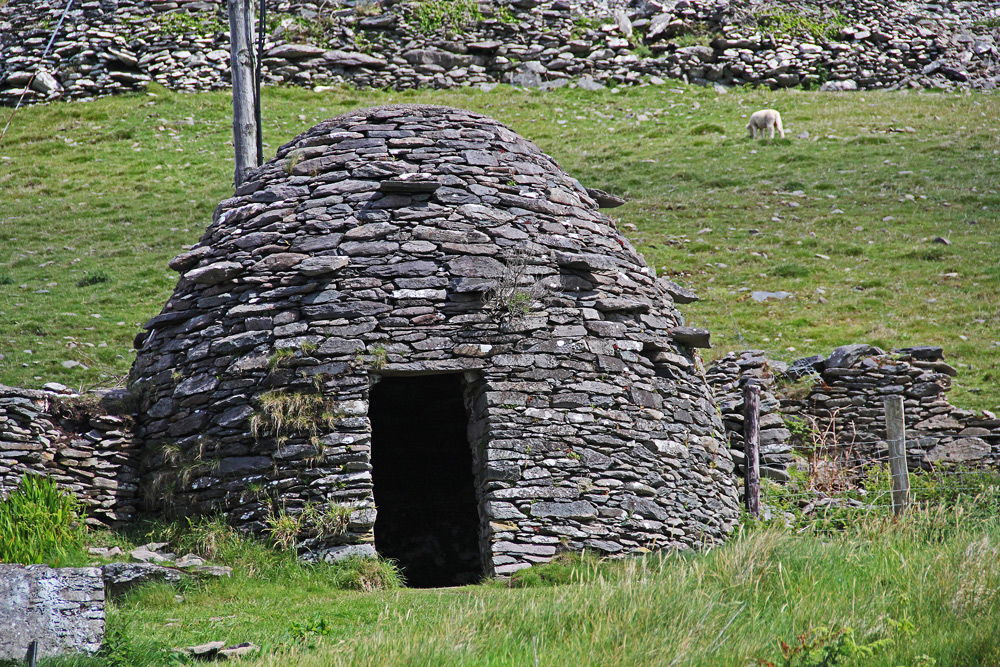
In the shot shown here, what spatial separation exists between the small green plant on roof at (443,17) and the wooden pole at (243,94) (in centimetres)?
1680

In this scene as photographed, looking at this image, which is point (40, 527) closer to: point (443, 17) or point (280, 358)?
point (280, 358)

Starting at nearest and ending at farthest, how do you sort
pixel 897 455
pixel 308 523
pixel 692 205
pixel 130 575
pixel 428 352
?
pixel 130 575 < pixel 308 523 < pixel 428 352 < pixel 897 455 < pixel 692 205

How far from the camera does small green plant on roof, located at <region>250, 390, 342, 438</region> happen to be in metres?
Result: 6.99

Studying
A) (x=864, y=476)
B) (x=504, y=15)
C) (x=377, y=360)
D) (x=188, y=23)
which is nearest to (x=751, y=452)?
(x=864, y=476)

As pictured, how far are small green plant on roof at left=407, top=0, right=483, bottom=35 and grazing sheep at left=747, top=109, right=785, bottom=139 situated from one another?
29.7 ft

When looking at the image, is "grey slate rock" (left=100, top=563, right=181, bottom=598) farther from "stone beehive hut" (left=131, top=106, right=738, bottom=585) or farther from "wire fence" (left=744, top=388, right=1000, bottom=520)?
"wire fence" (left=744, top=388, right=1000, bottom=520)

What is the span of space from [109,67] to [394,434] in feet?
61.8

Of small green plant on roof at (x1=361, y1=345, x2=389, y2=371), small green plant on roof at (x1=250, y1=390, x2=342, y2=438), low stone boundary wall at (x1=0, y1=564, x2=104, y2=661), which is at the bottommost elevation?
low stone boundary wall at (x1=0, y1=564, x2=104, y2=661)

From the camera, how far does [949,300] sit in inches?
575

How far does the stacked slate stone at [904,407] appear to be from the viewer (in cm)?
1058

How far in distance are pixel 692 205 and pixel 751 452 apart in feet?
33.8

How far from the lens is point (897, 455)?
801 centimetres

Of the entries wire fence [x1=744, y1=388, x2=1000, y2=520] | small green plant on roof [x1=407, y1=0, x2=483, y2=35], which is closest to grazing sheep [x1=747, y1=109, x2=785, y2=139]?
small green plant on roof [x1=407, y1=0, x2=483, y2=35]

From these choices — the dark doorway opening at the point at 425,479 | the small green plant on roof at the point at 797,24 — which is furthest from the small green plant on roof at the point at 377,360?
the small green plant on roof at the point at 797,24
